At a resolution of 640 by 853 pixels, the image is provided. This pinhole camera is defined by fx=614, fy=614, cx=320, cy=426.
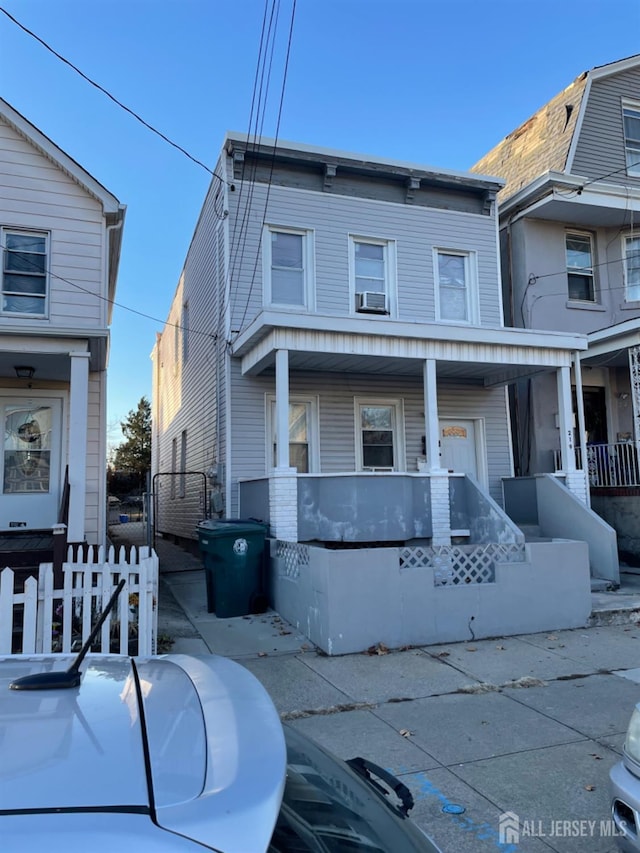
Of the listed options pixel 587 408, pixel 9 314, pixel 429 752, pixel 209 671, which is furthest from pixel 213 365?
pixel 209 671

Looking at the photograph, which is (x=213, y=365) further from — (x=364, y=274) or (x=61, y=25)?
(x=61, y=25)

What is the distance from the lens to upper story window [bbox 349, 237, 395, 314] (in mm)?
12180

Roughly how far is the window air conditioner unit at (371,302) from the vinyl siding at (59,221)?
196 inches

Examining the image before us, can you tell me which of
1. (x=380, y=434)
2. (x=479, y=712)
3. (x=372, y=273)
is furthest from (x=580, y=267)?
(x=479, y=712)

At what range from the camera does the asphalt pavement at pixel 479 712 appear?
3426 millimetres

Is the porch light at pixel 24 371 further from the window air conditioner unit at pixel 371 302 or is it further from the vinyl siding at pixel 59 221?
the window air conditioner unit at pixel 371 302

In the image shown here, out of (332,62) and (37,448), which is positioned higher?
(332,62)

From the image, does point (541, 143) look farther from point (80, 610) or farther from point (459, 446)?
point (80, 610)

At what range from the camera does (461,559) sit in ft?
26.3

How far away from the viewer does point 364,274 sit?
1241 centimetres

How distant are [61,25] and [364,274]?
645cm

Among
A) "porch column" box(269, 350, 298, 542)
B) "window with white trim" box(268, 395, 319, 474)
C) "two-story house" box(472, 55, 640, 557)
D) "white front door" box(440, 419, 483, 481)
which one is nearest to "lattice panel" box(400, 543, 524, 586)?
"porch column" box(269, 350, 298, 542)

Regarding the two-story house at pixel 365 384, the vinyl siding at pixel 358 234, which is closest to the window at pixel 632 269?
the two-story house at pixel 365 384

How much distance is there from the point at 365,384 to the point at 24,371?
19.9ft
